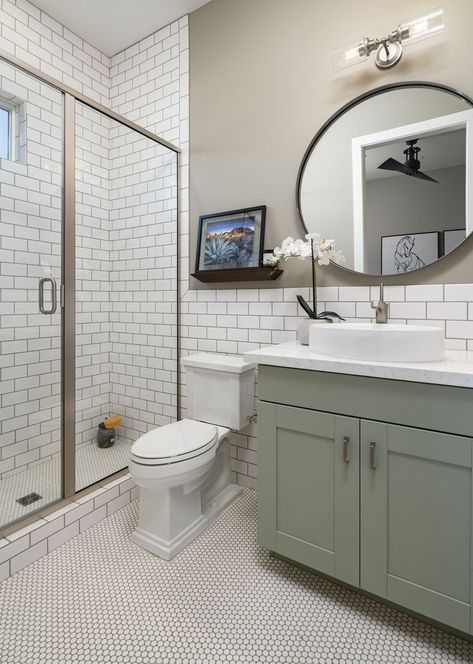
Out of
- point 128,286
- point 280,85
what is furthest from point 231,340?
point 280,85

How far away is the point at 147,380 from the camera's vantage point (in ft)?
8.57

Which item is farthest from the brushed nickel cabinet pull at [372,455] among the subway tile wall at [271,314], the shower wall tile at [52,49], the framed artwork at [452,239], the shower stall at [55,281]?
the shower wall tile at [52,49]

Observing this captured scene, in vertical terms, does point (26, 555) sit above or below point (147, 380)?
below

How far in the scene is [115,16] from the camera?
2494 mm

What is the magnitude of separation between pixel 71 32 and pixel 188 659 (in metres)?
3.75

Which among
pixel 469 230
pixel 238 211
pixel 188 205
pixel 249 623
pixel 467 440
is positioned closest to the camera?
pixel 467 440

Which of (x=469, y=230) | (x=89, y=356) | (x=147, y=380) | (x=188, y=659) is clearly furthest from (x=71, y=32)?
(x=188, y=659)

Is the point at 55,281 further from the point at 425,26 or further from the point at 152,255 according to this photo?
the point at 425,26

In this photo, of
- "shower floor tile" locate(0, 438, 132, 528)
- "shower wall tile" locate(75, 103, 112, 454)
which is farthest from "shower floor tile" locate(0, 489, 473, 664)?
"shower wall tile" locate(75, 103, 112, 454)

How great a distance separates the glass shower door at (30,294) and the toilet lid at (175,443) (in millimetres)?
561

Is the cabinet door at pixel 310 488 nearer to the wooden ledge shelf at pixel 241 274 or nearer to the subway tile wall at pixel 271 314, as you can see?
the subway tile wall at pixel 271 314

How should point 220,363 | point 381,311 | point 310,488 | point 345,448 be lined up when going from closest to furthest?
point 345,448
point 310,488
point 381,311
point 220,363

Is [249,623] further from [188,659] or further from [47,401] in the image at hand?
[47,401]

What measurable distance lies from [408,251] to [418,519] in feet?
3.80
